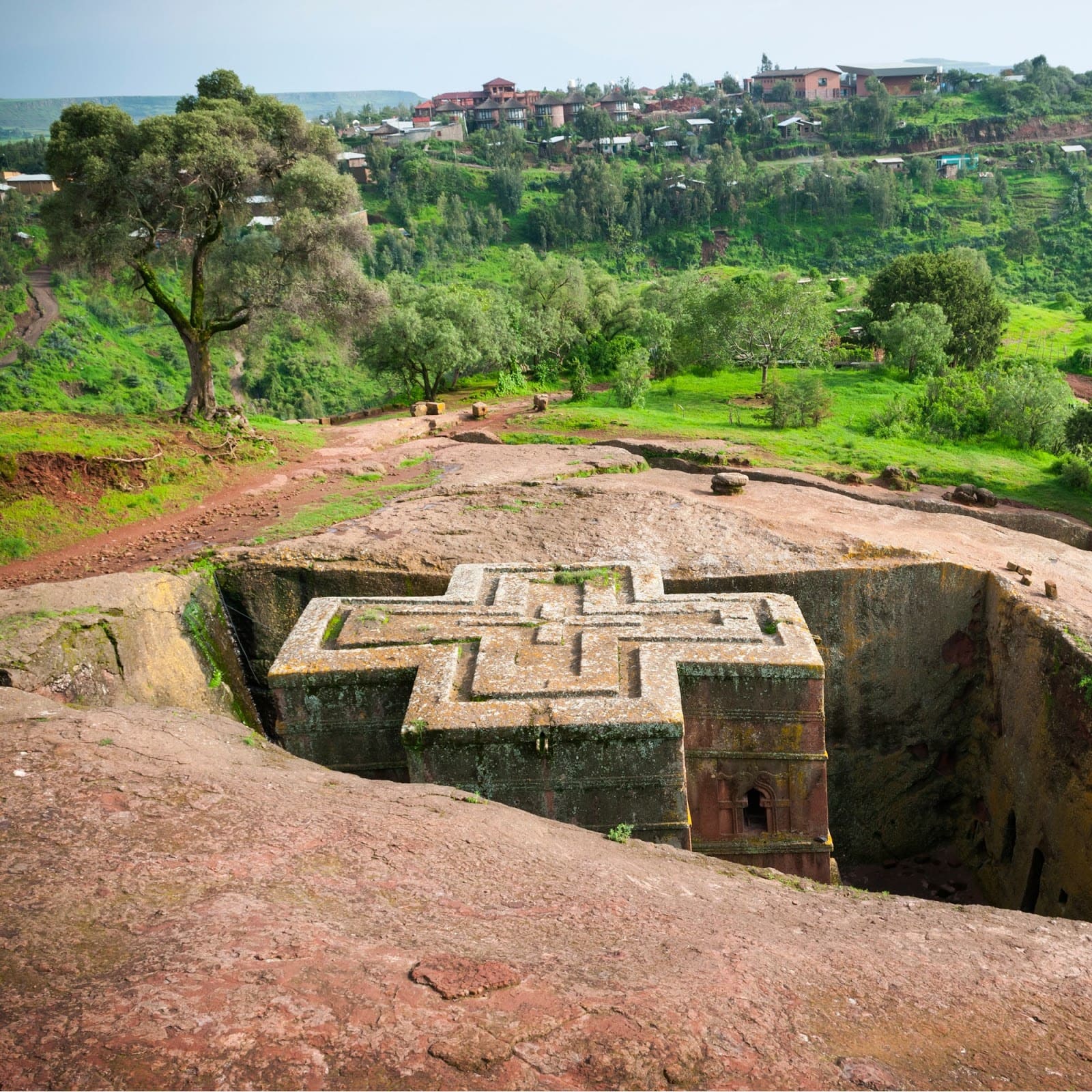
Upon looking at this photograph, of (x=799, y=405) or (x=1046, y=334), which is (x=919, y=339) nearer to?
(x=799, y=405)

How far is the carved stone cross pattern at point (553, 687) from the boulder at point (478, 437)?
29.3 feet

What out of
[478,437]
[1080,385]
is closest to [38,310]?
[478,437]

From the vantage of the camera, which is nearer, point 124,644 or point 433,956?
point 433,956

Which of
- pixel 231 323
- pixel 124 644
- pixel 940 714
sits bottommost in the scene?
pixel 940 714

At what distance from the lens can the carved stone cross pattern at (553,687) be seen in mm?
7832

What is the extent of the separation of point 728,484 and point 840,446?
6.33 m

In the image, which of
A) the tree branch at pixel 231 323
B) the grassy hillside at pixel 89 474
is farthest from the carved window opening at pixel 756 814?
the tree branch at pixel 231 323

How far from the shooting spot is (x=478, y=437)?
773 inches

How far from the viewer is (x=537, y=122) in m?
107

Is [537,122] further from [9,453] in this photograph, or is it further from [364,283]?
[9,453]

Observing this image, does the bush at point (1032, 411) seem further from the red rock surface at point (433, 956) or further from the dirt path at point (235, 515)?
the red rock surface at point (433, 956)

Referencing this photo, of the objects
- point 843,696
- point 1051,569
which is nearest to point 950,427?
point 1051,569

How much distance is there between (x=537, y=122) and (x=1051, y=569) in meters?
106

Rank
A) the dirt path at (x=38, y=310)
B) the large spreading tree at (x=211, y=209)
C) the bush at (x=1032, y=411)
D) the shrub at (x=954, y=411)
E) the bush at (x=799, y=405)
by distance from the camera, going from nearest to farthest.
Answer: the large spreading tree at (x=211, y=209) → the bush at (x=1032, y=411) → the bush at (x=799, y=405) → the shrub at (x=954, y=411) → the dirt path at (x=38, y=310)
